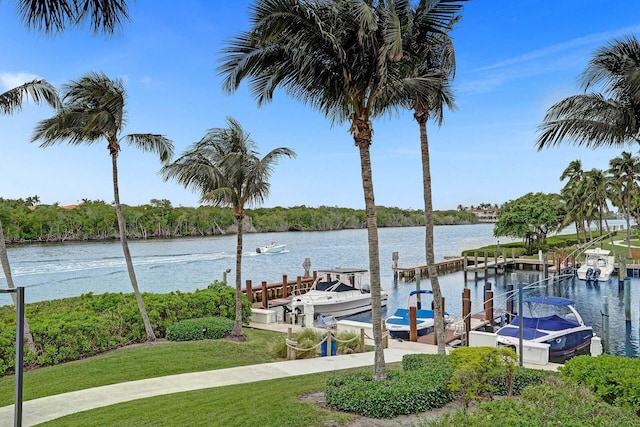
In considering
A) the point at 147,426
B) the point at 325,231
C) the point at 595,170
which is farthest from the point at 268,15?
the point at 325,231

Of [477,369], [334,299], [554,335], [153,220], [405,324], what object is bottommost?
[405,324]

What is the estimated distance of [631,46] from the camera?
1127cm

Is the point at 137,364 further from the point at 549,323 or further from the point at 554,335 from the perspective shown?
the point at 549,323

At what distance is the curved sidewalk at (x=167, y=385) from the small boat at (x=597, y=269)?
3203cm

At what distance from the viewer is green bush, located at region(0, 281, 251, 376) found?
11656 millimetres

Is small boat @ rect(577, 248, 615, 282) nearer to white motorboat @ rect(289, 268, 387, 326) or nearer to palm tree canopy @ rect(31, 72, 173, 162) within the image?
white motorboat @ rect(289, 268, 387, 326)

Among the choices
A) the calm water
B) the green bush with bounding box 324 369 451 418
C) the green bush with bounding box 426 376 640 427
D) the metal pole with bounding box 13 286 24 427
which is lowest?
the calm water

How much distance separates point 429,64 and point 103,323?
1130 centimetres

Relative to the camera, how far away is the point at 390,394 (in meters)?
7.71

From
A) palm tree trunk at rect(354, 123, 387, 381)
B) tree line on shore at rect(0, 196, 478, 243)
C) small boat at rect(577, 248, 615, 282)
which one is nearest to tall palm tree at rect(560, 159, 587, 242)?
small boat at rect(577, 248, 615, 282)

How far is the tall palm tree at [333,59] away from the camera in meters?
8.12

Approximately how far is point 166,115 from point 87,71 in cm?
1160

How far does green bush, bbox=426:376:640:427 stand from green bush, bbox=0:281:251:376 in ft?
33.5

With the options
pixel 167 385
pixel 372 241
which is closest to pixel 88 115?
pixel 167 385
